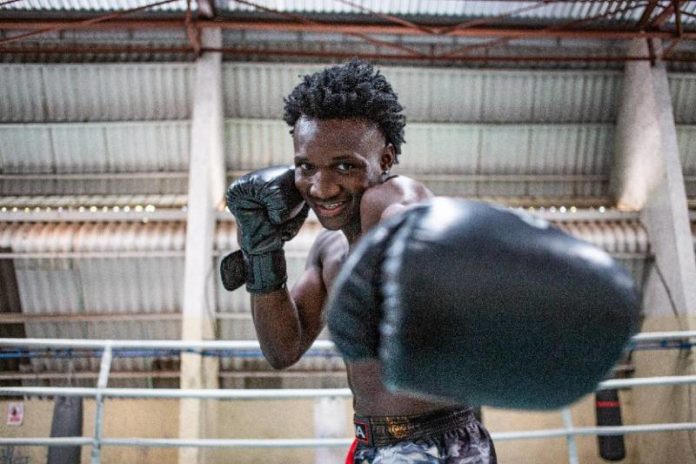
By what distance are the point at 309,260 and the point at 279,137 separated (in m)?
6.19

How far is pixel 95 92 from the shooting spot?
25.9 ft

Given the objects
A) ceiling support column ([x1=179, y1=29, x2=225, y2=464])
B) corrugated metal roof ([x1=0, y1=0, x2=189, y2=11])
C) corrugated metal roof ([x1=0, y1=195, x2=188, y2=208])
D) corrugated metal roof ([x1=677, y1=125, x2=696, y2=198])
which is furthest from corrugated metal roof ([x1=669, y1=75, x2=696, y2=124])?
corrugated metal roof ([x1=0, y1=195, x2=188, y2=208])

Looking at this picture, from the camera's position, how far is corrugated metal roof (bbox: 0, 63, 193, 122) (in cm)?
783

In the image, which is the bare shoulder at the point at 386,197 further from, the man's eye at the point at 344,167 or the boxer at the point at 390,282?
the man's eye at the point at 344,167

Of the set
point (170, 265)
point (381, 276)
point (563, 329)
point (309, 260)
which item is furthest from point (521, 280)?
point (170, 265)

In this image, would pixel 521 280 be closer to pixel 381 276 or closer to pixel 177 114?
pixel 381 276

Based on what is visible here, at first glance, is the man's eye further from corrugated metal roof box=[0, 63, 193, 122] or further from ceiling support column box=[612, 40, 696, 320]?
corrugated metal roof box=[0, 63, 193, 122]

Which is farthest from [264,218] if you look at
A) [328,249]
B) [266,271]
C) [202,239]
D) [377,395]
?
[202,239]

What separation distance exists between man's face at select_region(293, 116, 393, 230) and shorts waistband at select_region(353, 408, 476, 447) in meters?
0.50

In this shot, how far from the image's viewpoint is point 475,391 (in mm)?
863

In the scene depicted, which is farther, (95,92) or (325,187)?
(95,92)

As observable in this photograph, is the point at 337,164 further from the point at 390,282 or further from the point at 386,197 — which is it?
the point at 390,282

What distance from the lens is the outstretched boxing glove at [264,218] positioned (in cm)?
179

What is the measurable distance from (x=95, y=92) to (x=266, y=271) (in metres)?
7.02
